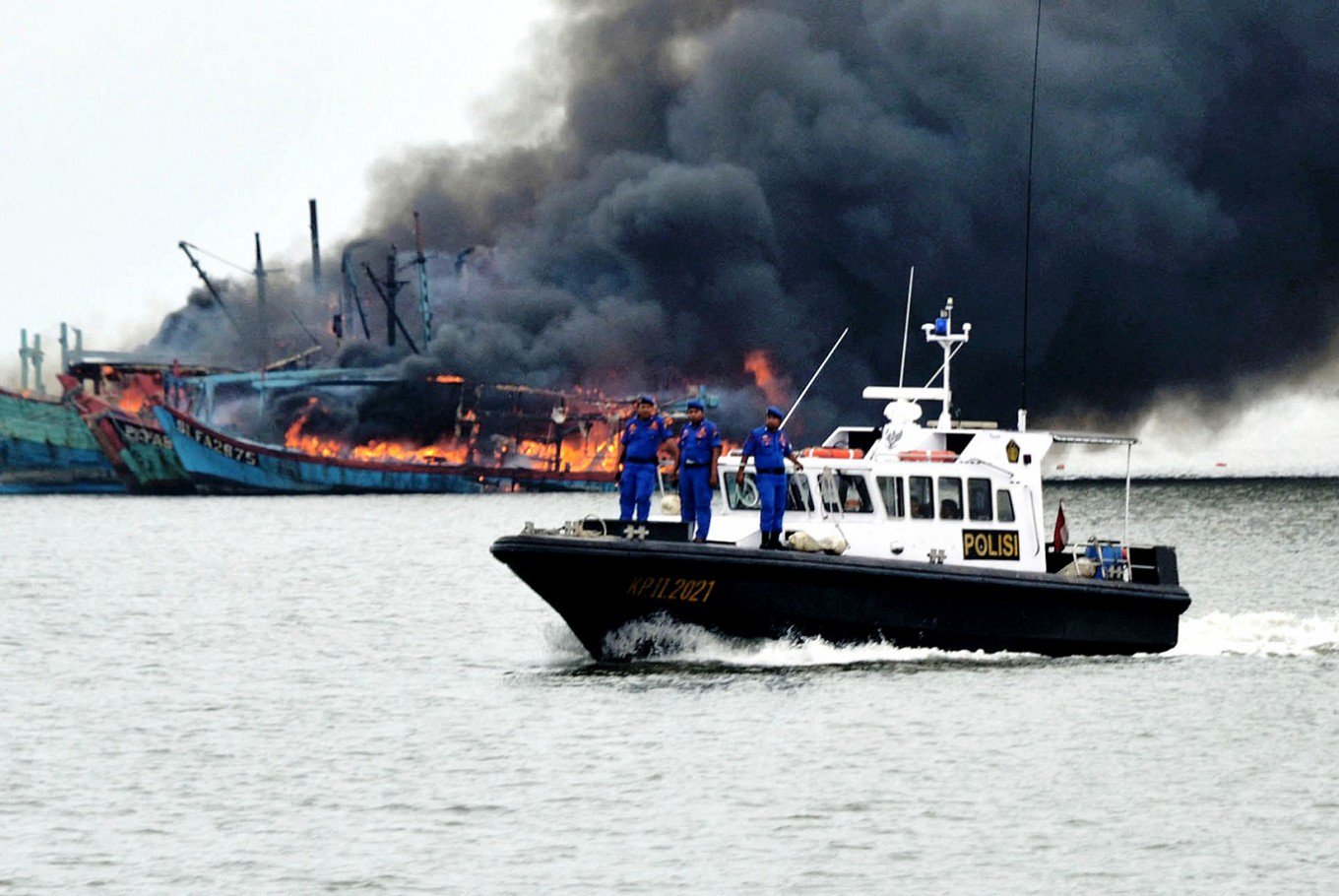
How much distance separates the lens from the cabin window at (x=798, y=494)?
25.0m

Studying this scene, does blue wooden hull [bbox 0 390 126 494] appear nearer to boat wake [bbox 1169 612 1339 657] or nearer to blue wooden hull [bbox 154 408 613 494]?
blue wooden hull [bbox 154 408 613 494]

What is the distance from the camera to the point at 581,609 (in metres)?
24.4

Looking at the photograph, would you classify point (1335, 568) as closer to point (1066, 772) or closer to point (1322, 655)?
point (1322, 655)

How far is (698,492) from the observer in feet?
79.8

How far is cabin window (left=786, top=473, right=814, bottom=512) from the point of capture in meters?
25.0

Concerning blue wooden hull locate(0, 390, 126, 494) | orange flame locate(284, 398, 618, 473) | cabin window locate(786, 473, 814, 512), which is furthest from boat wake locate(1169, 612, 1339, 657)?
blue wooden hull locate(0, 390, 126, 494)

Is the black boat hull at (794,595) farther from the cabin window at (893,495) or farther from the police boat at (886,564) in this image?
the cabin window at (893,495)

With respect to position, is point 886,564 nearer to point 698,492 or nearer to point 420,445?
point 698,492

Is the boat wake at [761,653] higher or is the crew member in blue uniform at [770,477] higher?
the crew member in blue uniform at [770,477]

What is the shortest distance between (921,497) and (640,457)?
3536mm

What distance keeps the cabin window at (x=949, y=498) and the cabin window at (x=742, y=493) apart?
2.26 metres

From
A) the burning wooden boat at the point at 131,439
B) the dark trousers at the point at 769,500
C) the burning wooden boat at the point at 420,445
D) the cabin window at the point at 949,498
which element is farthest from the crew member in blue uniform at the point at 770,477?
the burning wooden boat at the point at 131,439

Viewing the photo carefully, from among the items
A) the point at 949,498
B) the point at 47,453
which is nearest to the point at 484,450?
the point at 47,453

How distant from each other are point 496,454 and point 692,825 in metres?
112
